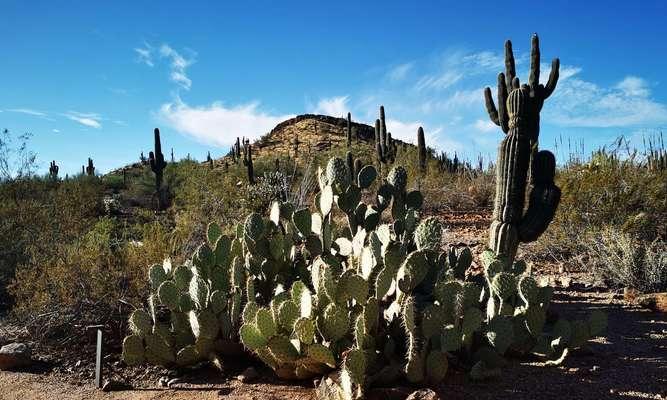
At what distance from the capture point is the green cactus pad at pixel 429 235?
4.06m

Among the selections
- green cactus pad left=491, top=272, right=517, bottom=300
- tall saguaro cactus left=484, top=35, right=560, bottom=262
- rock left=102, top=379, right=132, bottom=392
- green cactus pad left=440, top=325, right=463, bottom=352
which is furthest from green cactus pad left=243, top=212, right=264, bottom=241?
tall saguaro cactus left=484, top=35, right=560, bottom=262

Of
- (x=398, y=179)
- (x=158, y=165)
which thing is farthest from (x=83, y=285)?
(x=158, y=165)

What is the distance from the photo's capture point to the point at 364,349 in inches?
136

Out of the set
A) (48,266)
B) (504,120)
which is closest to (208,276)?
(48,266)

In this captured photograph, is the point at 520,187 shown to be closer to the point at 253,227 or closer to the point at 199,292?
the point at 253,227

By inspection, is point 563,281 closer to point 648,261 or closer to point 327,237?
point 648,261

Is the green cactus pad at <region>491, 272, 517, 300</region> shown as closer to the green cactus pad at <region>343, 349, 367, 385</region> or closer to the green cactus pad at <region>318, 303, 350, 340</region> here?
the green cactus pad at <region>318, 303, 350, 340</region>

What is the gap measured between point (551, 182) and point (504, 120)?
1618 mm

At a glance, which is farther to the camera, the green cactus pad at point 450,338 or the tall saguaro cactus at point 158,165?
the tall saguaro cactus at point 158,165

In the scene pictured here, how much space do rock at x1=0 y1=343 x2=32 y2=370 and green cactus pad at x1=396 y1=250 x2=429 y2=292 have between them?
3.30 m

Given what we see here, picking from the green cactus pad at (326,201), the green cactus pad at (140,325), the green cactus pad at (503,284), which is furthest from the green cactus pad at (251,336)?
the green cactus pad at (503,284)

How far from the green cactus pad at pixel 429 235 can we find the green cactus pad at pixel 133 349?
Result: 6.94ft

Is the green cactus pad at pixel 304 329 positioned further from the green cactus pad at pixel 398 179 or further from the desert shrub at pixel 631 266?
the desert shrub at pixel 631 266

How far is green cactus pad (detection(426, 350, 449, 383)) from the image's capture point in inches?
136
